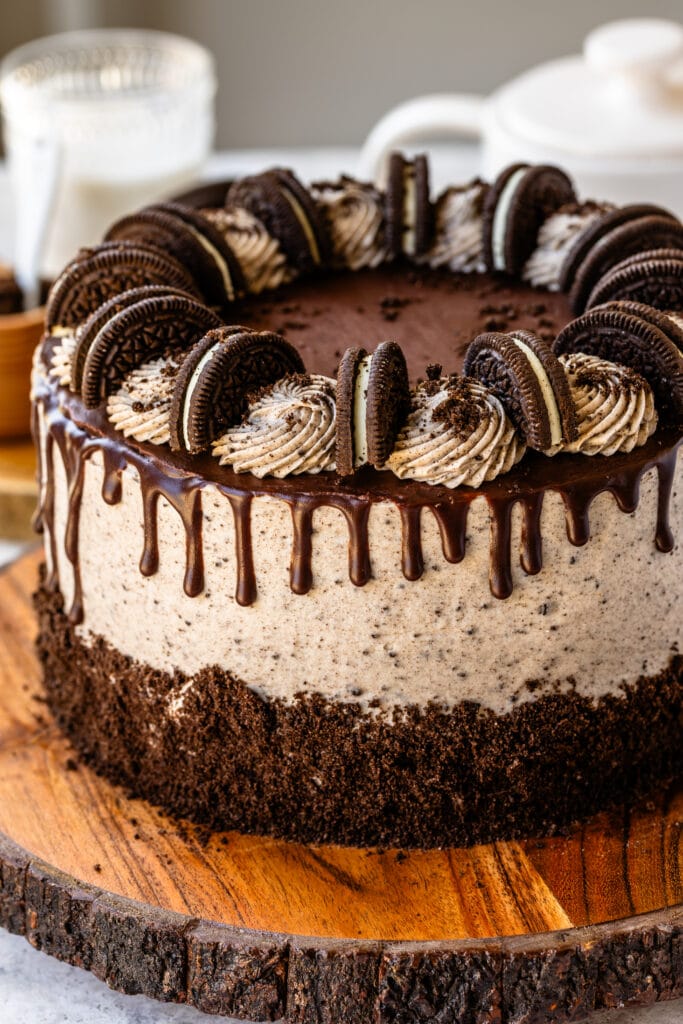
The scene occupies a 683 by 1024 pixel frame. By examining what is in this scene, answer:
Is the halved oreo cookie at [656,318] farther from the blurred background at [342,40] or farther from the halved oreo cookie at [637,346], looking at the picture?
the blurred background at [342,40]

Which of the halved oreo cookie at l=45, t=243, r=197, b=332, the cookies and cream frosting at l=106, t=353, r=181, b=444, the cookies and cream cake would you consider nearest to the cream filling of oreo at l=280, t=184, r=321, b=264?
the cookies and cream cake

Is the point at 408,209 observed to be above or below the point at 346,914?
above

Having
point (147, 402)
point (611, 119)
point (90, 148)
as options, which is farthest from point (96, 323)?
point (90, 148)

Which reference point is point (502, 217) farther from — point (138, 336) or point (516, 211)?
point (138, 336)

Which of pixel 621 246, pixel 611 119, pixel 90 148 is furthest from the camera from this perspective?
pixel 90 148

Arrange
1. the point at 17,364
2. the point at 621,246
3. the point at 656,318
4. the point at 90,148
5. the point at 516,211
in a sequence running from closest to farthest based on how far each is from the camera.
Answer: the point at 656,318, the point at 621,246, the point at 516,211, the point at 17,364, the point at 90,148

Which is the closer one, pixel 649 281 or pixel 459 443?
pixel 459 443
